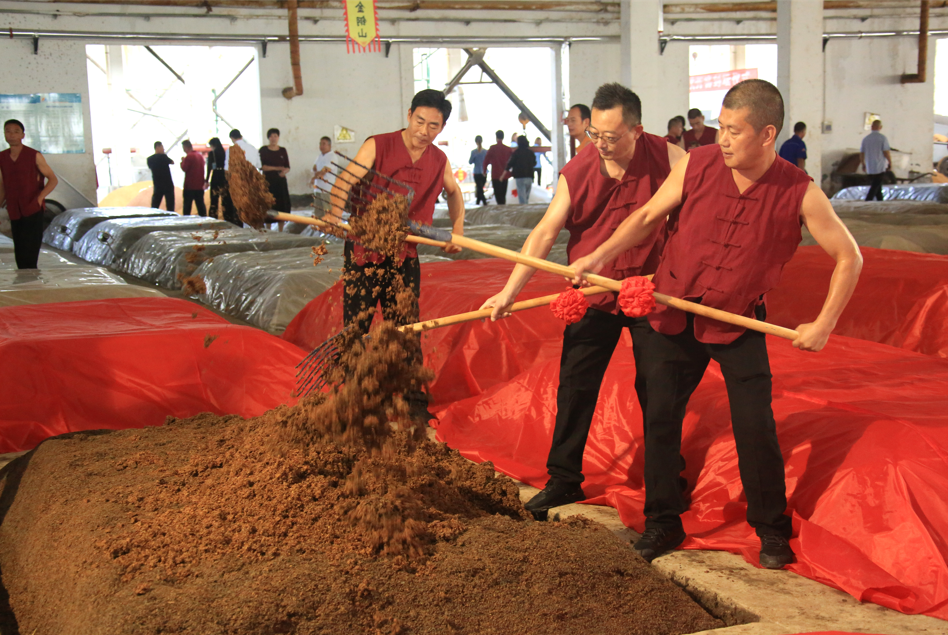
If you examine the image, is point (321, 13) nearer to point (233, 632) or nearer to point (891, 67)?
point (891, 67)

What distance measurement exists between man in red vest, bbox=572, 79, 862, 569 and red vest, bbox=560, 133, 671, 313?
196 millimetres

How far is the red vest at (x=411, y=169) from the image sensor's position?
3.13 m

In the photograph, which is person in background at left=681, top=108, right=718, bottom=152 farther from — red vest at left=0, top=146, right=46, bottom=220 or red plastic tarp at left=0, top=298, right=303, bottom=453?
red vest at left=0, top=146, right=46, bottom=220

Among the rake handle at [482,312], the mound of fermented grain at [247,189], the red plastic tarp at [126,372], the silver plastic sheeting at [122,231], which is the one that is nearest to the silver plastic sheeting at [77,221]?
the silver plastic sheeting at [122,231]

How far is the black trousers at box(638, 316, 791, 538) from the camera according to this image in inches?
81.3

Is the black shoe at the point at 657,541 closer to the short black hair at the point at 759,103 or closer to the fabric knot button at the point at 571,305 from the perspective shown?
the fabric knot button at the point at 571,305

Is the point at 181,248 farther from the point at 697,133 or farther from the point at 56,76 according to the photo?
the point at 56,76

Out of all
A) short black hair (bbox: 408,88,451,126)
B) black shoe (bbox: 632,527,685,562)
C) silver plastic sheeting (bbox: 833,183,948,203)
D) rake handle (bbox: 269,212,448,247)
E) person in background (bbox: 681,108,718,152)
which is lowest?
black shoe (bbox: 632,527,685,562)

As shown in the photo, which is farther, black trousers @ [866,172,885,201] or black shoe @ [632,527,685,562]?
black trousers @ [866,172,885,201]

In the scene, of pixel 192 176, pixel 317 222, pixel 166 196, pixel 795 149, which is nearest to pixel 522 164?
pixel 795 149

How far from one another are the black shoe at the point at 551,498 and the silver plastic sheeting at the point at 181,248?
448cm

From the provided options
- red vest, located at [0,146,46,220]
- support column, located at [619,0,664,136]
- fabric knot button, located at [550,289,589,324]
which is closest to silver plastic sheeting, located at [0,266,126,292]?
red vest, located at [0,146,46,220]

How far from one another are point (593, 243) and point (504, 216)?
7.04m

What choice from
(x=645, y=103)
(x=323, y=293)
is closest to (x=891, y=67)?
(x=645, y=103)
